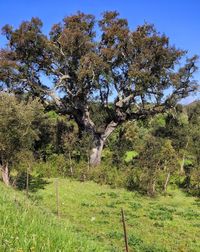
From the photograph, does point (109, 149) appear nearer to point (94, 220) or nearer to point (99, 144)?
point (99, 144)

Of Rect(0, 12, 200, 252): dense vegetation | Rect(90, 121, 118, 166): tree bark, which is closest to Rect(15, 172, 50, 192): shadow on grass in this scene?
A: Rect(0, 12, 200, 252): dense vegetation

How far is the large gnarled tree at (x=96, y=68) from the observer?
3400cm

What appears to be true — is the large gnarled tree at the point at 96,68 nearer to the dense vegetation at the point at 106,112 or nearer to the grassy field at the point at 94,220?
the dense vegetation at the point at 106,112

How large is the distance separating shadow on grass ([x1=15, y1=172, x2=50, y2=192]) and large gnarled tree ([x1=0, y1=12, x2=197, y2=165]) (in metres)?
6.40

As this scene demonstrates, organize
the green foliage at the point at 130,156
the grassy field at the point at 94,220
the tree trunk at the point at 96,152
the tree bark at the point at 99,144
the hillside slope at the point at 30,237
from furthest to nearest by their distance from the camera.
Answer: the tree bark at the point at 99,144, the tree trunk at the point at 96,152, the green foliage at the point at 130,156, the grassy field at the point at 94,220, the hillside slope at the point at 30,237

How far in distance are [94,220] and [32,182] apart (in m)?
11.5

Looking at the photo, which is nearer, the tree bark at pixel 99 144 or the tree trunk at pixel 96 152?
the tree trunk at pixel 96 152

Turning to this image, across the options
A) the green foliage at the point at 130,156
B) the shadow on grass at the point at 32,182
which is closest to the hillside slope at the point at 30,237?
the shadow on grass at the point at 32,182

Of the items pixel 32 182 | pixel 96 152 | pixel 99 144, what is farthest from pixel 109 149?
pixel 32 182

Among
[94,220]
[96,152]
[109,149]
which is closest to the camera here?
[94,220]

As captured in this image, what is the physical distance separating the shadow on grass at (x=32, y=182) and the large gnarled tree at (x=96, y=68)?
6.40 metres

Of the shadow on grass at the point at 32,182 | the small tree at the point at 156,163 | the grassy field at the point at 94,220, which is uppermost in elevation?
the small tree at the point at 156,163

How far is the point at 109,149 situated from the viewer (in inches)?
1455

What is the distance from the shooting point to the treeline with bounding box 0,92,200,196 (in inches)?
890
